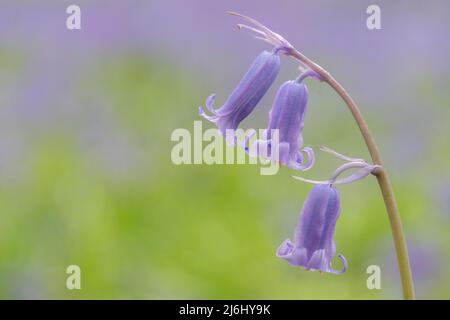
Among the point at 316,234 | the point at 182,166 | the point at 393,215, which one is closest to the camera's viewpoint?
the point at 393,215

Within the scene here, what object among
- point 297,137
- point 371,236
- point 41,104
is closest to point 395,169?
point 371,236

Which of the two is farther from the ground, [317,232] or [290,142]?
[290,142]

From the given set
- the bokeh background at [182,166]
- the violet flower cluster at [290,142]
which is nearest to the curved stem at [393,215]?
the violet flower cluster at [290,142]

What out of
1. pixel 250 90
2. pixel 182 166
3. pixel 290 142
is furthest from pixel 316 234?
pixel 182 166

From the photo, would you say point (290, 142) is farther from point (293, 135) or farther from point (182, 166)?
point (182, 166)

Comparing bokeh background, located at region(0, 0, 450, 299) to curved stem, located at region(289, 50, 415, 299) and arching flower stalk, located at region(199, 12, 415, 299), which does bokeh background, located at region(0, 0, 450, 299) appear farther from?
curved stem, located at region(289, 50, 415, 299)

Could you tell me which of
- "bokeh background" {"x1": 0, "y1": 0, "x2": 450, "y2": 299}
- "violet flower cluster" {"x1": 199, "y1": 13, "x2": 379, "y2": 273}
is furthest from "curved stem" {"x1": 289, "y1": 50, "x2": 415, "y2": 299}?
"bokeh background" {"x1": 0, "y1": 0, "x2": 450, "y2": 299}

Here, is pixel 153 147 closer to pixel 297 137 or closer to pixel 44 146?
pixel 44 146
